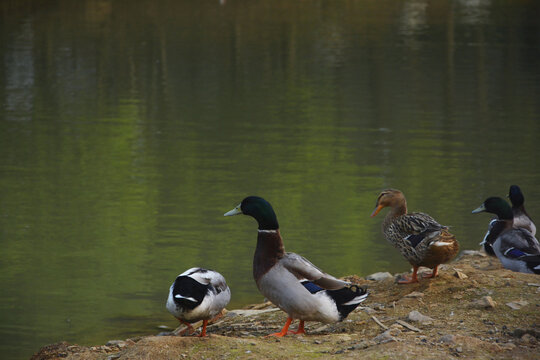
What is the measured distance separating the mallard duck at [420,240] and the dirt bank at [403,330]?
31 centimetres

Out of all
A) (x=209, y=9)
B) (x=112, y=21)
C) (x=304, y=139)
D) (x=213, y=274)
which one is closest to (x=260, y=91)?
(x=304, y=139)

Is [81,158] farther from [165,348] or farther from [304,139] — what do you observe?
[165,348]

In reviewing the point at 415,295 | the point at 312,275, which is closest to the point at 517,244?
the point at 415,295

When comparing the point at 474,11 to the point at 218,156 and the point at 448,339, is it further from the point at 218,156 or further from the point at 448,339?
the point at 448,339

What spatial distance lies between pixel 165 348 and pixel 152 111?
19558mm

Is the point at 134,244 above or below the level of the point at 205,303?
below

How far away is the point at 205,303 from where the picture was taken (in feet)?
27.0

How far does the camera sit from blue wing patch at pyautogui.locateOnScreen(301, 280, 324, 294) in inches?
317

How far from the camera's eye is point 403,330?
8273mm

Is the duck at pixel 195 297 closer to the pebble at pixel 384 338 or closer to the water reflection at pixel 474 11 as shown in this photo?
the pebble at pixel 384 338

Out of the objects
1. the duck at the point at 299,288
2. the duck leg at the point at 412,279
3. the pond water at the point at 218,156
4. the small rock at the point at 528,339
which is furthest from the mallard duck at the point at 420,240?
the pond water at the point at 218,156

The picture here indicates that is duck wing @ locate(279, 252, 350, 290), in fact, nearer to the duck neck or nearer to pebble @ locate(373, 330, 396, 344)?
the duck neck

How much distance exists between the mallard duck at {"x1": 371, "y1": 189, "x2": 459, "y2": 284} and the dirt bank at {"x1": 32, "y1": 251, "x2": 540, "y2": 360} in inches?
12.1

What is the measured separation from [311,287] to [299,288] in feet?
0.37
